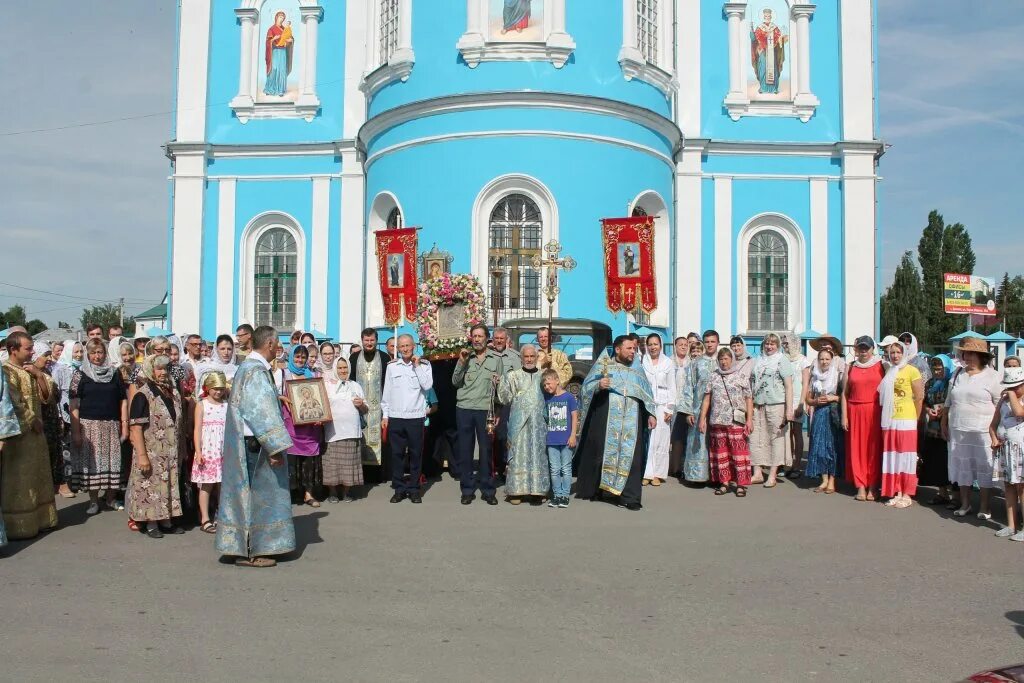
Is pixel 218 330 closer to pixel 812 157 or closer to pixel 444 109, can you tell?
pixel 444 109

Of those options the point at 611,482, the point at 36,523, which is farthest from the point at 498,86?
the point at 36,523

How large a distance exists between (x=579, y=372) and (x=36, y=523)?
21.7 feet

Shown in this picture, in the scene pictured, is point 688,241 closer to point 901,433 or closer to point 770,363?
point 770,363

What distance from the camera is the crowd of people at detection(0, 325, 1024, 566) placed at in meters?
8.07

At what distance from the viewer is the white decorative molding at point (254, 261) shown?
22.2 meters

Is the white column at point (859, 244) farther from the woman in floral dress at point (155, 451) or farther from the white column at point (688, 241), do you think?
the woman in floral dress at point (155, 451)

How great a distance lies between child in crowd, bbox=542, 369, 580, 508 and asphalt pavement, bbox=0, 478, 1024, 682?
73 cm

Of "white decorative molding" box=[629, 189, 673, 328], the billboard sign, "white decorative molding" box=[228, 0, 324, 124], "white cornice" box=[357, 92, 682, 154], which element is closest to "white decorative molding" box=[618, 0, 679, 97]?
"white cornice" box=[357, 92, 682, 154]

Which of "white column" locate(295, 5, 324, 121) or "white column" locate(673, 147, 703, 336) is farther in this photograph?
"white column" locate(295, 5, 324, 121)

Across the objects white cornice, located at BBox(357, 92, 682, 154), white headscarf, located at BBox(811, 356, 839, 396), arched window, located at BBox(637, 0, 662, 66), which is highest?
arched window, located at BBox(637, 0, 662, 66)

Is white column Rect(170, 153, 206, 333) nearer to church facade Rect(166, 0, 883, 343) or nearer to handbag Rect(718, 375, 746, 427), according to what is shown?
church facade Rect(166, 0, 883, 343)

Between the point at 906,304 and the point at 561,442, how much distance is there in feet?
152

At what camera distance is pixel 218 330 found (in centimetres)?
2216

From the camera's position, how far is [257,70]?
22.5 meters
